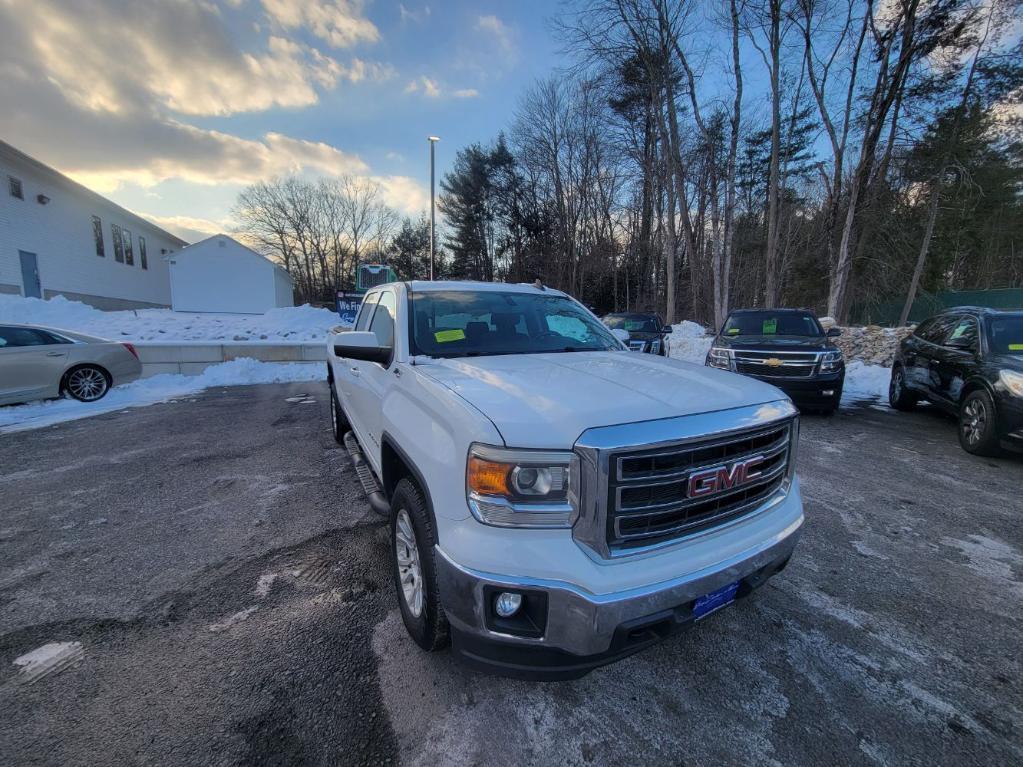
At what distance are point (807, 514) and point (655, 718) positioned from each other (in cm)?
271

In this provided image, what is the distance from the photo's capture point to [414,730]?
174 centimetres

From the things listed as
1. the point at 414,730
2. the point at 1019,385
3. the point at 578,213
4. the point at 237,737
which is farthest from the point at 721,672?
the point at 578,213

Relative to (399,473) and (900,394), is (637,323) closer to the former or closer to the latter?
(900,394)

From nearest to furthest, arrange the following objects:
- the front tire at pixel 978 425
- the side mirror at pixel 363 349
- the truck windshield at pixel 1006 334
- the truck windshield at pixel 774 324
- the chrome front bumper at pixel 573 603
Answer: the chrome front bumper at pixel 573 603 → the side mirror at pixel 363 349 → the front tire at pixel 978 425 → the truck windshield at pixel 1006 334 → the truck windshield at pixel 774 324

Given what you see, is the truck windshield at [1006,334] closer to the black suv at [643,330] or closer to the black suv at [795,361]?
the black suv at [795,361]

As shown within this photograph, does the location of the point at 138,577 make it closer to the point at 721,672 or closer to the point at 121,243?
Result: the point at 721,672

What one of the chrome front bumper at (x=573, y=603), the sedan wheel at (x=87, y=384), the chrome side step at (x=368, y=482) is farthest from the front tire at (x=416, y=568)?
the sedan wheel at (x=87, y=384)

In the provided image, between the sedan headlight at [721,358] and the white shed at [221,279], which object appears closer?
the sedan headlight at [721,358]

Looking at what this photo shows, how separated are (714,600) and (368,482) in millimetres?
2486

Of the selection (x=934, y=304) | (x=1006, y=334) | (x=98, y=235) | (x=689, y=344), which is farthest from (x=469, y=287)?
(x=98, y=235)

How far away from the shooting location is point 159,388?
9148 millimetres

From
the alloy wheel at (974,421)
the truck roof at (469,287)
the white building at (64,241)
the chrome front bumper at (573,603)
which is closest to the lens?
the chrome front bumper at (573,603)

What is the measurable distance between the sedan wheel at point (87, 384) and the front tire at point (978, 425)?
1307 cm

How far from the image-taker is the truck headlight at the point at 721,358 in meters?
7.27
